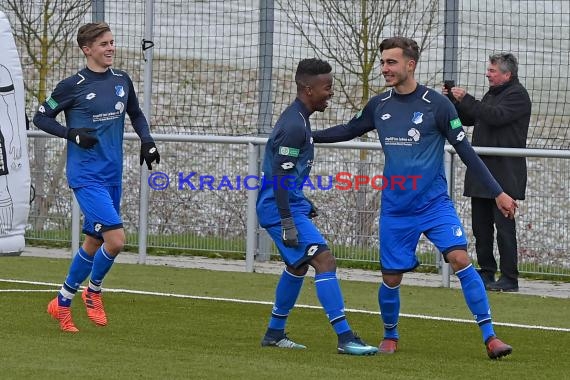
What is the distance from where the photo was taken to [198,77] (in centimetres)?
1709

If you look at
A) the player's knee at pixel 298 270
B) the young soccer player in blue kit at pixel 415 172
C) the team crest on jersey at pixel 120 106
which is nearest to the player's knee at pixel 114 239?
the team crest on jersey at pixel 120 106

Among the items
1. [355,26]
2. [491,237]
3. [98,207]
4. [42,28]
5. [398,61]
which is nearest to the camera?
[398,61]

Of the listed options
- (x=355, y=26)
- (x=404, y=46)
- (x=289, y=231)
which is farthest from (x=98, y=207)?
(x=355, y=26)

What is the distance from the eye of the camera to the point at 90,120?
9.79 m

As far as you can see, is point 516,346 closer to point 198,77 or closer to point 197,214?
point 197,214

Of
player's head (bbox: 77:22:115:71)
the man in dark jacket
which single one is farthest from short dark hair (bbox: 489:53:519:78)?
player's head (bbox: 77:22:115:71)

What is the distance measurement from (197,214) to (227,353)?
6.51 metres

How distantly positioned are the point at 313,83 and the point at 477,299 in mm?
1574

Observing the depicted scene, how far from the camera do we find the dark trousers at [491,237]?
12680mm

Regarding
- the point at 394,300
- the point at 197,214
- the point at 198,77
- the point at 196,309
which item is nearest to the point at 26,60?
the point at 198,77

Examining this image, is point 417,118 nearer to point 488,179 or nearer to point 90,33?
point 488,179

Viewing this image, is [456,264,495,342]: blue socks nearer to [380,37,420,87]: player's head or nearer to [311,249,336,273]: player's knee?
[311,249,336,273]: player's knee

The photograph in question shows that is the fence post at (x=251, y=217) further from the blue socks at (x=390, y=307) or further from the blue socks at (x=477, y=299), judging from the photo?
the blue socks at (x=477, y=299)

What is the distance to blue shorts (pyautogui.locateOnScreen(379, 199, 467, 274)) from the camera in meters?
8.71
